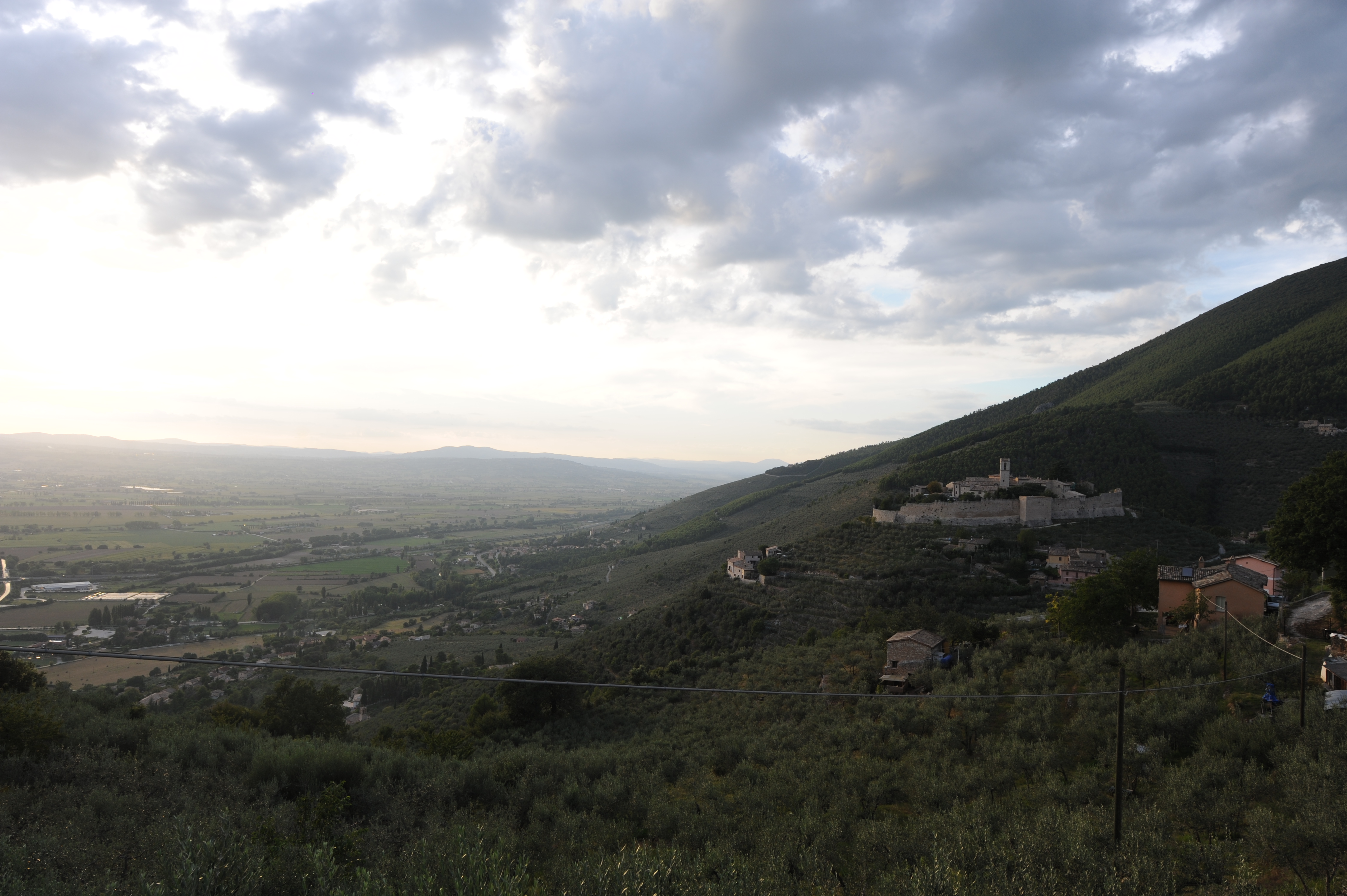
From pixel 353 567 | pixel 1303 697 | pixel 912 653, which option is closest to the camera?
pixel 1303 697

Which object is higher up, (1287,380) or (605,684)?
(1287,380)

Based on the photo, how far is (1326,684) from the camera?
10305mm

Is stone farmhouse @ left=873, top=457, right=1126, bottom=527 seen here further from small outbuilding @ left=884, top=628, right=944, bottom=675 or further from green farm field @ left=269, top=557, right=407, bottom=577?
green farm field @ left=269, top=557, right=407, bottom=577

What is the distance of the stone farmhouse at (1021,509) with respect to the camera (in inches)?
1352

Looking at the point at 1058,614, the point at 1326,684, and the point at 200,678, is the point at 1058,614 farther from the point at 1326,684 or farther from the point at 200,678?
the point at 200,678

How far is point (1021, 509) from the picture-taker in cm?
3453

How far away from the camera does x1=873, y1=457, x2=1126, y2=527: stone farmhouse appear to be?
34344 millimetres

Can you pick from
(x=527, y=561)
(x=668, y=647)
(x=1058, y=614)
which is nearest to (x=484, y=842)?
(x=1058, y=614)

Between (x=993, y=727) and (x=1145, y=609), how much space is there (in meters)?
12.4

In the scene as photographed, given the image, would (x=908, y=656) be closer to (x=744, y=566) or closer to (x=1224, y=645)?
(x=1224, y=645)

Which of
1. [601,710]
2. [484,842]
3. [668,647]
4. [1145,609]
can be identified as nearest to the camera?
[484,842]

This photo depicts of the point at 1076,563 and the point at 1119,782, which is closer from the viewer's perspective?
the point at 1119,782

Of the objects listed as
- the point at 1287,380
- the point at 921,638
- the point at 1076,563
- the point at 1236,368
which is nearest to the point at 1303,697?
the point at 921,638

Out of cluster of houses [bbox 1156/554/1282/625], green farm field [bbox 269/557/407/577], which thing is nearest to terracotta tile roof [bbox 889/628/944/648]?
cluster of houses [bbox 1156/554/1282/625]
